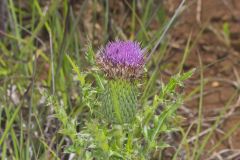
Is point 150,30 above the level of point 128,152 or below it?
above

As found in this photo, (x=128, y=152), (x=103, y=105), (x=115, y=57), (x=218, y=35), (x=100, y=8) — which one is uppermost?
(x=100, y=8)

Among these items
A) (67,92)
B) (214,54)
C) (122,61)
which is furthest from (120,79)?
(214,54)

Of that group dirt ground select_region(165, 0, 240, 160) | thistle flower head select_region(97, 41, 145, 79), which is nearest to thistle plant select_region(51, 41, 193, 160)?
thistle flower head select_region(97, 41, 145, 79)

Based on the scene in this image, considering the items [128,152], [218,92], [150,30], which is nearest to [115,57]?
[128,152]

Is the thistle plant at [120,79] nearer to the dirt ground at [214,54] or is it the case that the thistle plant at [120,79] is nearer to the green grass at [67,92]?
the green grass at [67,92]

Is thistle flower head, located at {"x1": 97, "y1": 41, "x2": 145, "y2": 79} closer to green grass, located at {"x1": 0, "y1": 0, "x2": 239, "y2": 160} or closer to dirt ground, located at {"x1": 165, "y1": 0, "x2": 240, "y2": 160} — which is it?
green grass, located at {"x1": 0, "y1": 0, "x2": 239, "y2": 160}

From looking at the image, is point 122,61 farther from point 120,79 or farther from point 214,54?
point 214,54

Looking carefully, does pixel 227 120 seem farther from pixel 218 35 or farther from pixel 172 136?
pixel 218 35
